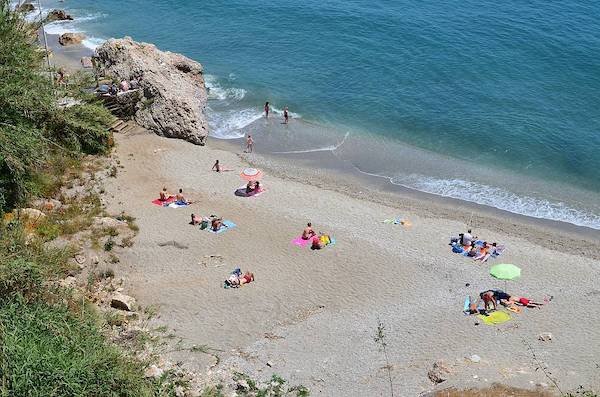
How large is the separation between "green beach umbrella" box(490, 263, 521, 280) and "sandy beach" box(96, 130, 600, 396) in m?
0.50

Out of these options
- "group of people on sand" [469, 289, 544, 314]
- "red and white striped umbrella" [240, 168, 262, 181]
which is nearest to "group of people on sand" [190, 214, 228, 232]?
"red and white striped umbrella" [240, 168, 262, 181]

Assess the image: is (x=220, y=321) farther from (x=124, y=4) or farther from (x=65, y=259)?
(x=124, y=4)

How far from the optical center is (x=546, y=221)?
108 ft

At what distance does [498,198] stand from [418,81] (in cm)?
1555

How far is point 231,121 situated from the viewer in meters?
42.5

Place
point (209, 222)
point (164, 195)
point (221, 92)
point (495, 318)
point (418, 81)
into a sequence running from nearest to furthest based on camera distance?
point (495, 318), point (209, 222), point (164, 195), point (221, 92), point (418, 81)

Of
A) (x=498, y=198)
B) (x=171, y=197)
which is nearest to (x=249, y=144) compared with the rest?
(x=171, y=197)

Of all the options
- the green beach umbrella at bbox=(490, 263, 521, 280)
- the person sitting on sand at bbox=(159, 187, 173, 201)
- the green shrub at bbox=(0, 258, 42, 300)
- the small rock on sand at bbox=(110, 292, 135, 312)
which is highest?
the green shrub at bbox=(0, 258, 42, 300)

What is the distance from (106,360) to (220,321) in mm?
6563

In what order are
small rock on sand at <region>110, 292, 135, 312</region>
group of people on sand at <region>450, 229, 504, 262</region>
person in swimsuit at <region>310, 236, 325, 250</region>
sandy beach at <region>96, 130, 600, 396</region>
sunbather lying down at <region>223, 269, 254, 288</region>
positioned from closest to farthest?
sandy beach at <region>96, 130, 600, 396</region>
small rock on sand at <region>110, 292, 135, 312</region>
sunbather lying down at <region>223, 269, 254, 288</region>
person in swimsuit at <region>310, 236, 325, 250</region>
group of people on sand at <region>450, 229, 504, 262</region>

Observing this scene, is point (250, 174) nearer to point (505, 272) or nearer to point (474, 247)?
point (474, 247)

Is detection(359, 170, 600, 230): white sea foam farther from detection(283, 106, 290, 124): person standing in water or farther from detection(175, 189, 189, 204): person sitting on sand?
detection(175, 189, 189, 204): person sitting on sand

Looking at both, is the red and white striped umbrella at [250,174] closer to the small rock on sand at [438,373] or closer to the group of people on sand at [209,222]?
the group of people on sand at [209,222]

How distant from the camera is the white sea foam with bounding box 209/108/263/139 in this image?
40.7 meters
